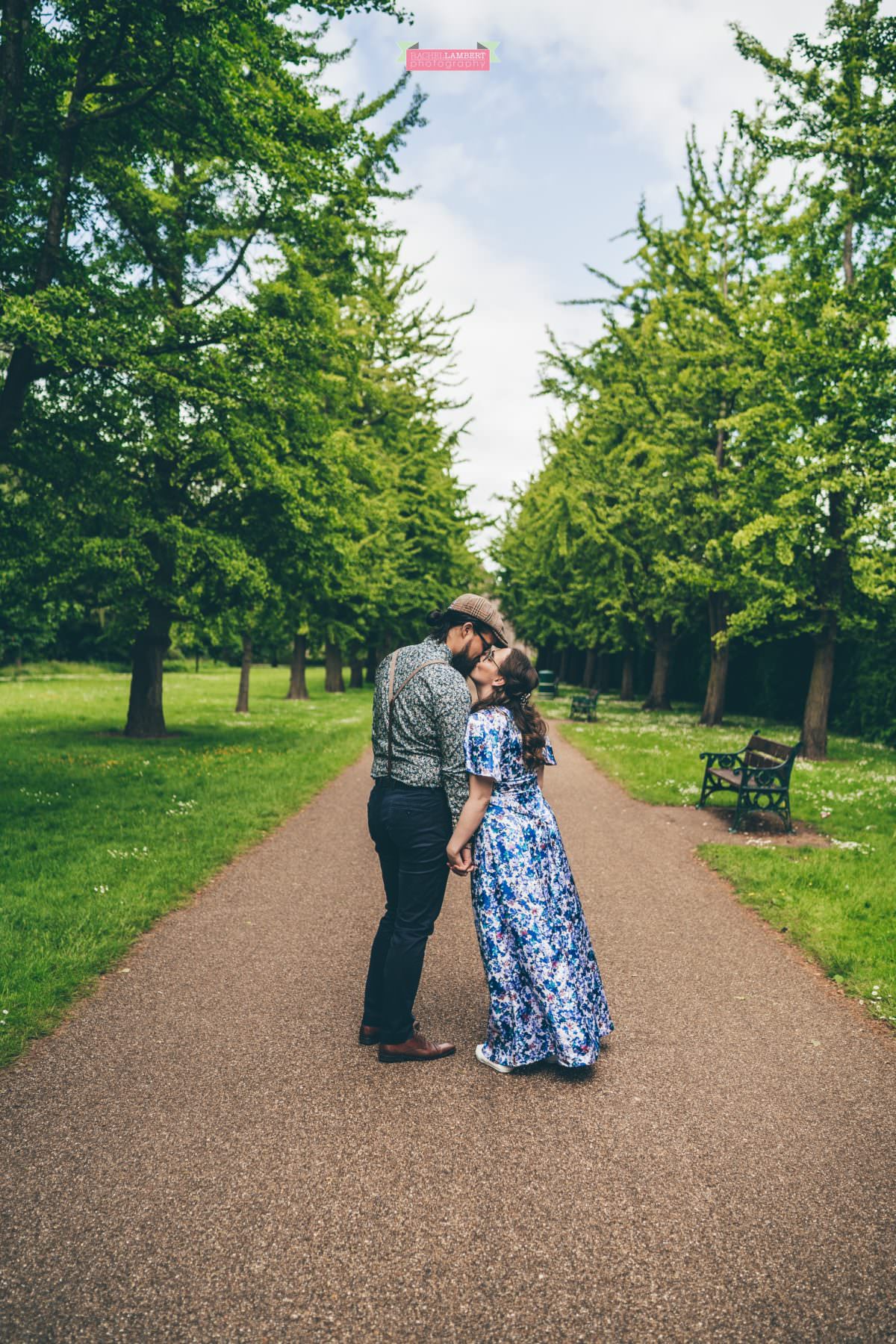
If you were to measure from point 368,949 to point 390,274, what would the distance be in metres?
29.6

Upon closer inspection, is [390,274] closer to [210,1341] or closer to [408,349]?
[408,349]

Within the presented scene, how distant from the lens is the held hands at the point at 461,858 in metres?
3.81

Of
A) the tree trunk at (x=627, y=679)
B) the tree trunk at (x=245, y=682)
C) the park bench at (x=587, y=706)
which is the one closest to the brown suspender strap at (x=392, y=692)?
the tree trunk at (x=245, y=682)

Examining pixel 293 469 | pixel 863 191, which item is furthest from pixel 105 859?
pixel 863 191

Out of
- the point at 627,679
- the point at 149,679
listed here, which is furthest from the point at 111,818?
the point at 627,679

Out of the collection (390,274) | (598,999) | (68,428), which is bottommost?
(598,999)

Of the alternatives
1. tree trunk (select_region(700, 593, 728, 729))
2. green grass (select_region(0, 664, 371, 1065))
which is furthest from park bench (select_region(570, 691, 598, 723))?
green grass (select_region(0, 664, 371, 1065))

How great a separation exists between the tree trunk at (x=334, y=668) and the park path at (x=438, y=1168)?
2784cm

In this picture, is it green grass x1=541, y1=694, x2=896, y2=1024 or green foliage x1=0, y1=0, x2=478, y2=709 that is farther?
green foliage x1=0, y1=0, x2=478, y2=709

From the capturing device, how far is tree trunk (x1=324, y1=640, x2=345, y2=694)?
3297 cm

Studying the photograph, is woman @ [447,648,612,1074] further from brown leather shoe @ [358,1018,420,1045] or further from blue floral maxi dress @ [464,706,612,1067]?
brown leather shoe @ [358,1018,420,1045]

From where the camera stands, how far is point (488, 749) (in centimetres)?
379

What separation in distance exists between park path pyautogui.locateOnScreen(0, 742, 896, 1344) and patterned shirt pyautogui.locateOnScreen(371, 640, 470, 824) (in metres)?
1.35

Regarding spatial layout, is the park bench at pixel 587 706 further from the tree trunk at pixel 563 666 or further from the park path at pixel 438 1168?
the tree trunk at pixel 563 666
